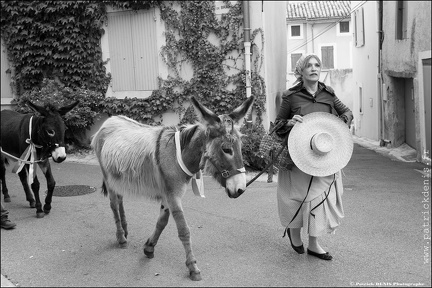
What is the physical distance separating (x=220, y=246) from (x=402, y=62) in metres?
10.9

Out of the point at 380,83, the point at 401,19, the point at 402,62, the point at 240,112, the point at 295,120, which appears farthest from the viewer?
the point at 380,83

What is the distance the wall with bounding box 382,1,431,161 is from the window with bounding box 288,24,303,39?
20.0m

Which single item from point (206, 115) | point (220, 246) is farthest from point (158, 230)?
point (206, 115)

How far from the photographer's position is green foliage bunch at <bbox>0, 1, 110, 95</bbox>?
12.0 meters

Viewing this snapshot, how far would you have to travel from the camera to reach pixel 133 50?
1195 cm

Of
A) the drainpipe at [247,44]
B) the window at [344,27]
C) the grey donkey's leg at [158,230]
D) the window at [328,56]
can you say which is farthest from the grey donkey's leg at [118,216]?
the window at [344,27]

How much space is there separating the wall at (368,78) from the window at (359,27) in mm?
283

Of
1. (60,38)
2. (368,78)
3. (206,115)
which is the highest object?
(60,38)

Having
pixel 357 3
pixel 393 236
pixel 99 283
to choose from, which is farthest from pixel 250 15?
pixel 357 3

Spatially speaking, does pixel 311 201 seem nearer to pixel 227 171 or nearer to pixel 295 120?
pixel 295 120

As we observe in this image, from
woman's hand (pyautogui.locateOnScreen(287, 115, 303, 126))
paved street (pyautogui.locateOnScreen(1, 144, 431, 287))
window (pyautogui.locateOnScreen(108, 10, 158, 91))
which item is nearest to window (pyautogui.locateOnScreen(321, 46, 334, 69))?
window (pyautogui.locateOnScreen(108, 10, 158, 91))

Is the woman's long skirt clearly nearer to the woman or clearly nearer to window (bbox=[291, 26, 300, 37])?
the woman

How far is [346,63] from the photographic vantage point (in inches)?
1455

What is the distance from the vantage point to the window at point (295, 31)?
36.7m
